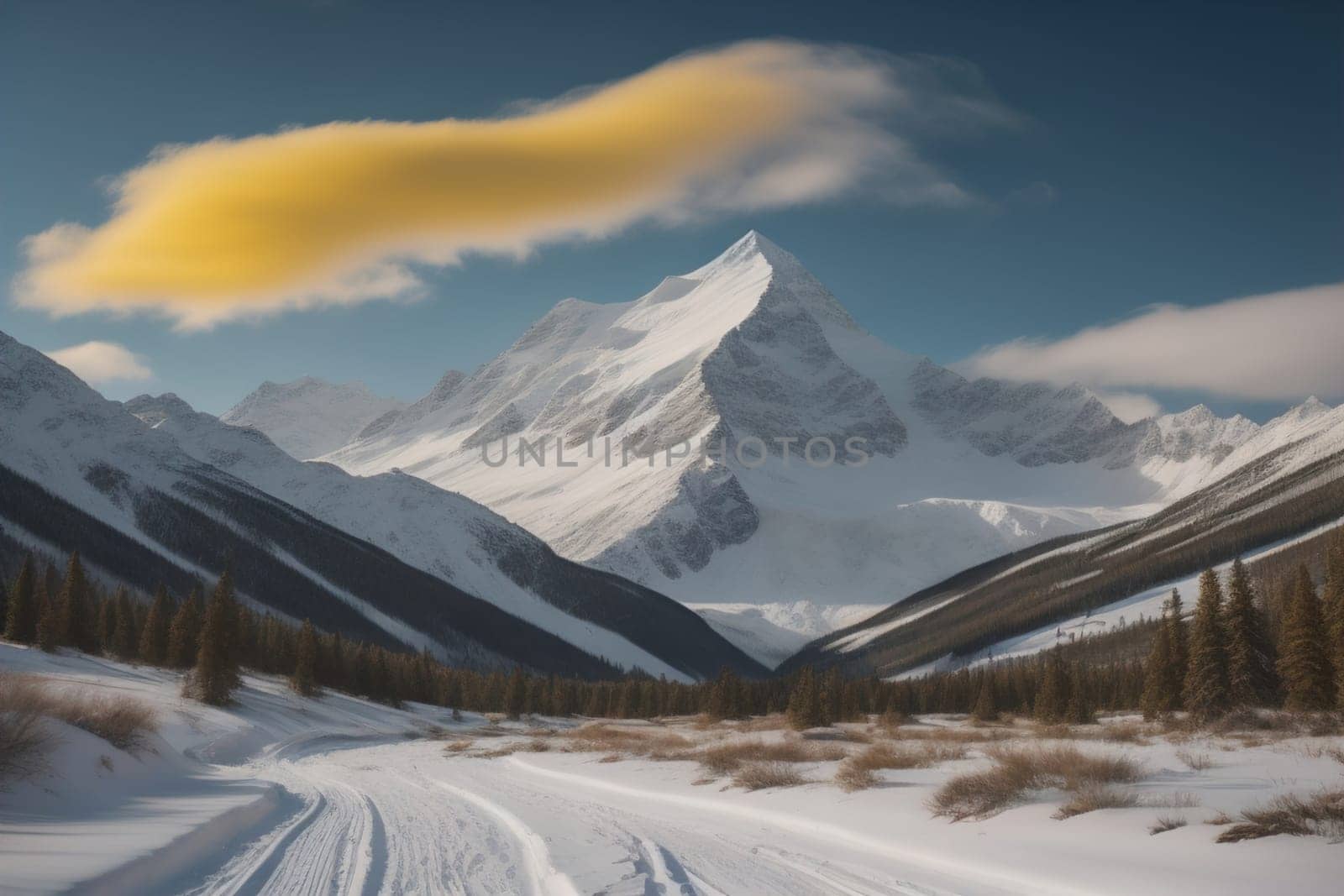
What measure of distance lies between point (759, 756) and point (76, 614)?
218 ft

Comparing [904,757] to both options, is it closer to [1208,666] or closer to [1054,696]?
[1208,666]

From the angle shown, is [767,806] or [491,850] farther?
[767,806]

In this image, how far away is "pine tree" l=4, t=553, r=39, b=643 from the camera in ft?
230

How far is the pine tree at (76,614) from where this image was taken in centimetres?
7100

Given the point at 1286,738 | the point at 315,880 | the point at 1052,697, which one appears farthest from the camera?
the point at 1052,697

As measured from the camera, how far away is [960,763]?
24703mm

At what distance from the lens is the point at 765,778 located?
21.7 m

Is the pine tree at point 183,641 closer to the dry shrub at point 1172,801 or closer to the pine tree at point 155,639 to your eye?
the pine tree at point 155,639

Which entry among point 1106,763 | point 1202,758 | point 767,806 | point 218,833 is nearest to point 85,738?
point 218,833

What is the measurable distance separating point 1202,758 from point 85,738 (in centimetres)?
2556

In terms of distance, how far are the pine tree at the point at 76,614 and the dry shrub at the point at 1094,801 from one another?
74904mm

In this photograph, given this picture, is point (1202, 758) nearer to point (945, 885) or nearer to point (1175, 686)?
point (945, 885)

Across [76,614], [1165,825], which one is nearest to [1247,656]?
[1165,825]

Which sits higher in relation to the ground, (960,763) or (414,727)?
(960,763)
